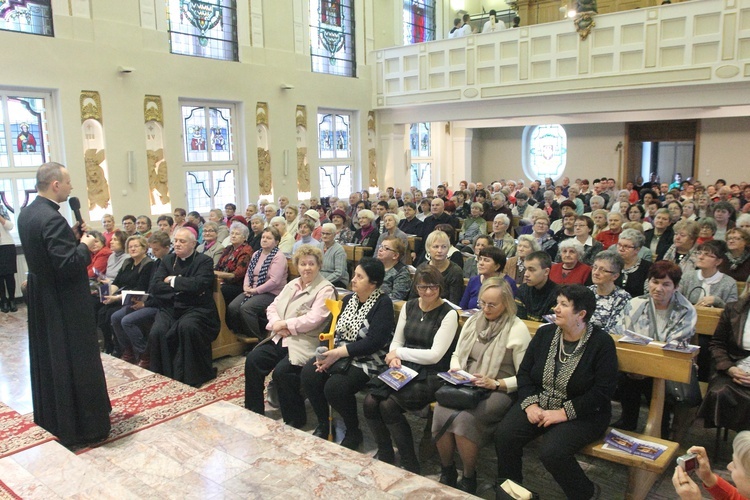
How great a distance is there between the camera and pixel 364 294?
417 centimetres

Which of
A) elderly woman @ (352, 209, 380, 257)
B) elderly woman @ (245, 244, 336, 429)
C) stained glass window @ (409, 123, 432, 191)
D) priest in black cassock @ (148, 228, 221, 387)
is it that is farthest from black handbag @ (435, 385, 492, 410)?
stained glass window @ (409, 123, 432, 191)

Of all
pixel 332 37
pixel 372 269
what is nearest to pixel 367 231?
pixel 372 269

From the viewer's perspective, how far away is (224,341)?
5922mm

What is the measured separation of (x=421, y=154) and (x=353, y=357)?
14061 millimetres

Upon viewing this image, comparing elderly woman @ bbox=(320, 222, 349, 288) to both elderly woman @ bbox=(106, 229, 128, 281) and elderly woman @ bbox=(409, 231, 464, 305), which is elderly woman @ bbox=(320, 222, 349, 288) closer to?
elderly woman @ bbox=(409, 231, 464, 305)

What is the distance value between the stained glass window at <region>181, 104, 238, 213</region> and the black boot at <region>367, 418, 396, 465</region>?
8.35 meters

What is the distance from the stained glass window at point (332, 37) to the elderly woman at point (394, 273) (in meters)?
9.10

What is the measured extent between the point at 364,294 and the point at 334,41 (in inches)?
418

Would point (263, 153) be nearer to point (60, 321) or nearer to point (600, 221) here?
point (600, 221)

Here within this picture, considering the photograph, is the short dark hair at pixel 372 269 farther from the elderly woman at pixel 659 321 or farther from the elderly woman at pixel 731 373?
the elderly woman at pixel 731 373

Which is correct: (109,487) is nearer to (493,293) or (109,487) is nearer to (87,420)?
(87,420)

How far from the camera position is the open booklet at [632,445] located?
120 inches

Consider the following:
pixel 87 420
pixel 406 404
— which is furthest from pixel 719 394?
pixel 87 420

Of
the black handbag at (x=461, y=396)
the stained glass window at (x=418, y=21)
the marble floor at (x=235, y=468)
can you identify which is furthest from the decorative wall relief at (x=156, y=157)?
the black handbag at (x=461, y=396)
